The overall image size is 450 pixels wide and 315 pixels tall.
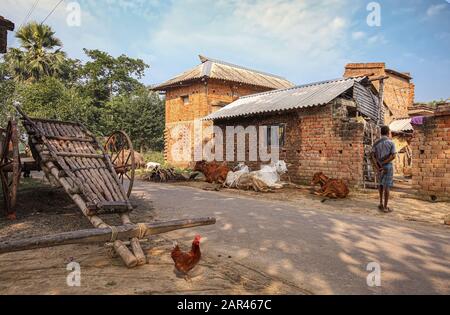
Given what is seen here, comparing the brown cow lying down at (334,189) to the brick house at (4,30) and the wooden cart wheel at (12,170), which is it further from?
the brick house at (4,30)

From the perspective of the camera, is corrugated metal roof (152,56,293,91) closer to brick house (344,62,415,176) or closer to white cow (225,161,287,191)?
brick house (344,62,415,176)

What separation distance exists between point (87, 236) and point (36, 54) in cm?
2873

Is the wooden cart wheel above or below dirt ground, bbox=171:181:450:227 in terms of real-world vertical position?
above

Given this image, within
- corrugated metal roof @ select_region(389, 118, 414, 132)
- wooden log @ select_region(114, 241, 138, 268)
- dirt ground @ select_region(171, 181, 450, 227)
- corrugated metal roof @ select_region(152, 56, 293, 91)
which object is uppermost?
corrugated metal roof @ select_region(152, 56, 293, 91)

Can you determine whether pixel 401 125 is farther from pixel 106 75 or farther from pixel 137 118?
pixel 106 75

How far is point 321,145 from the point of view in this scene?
428 inches

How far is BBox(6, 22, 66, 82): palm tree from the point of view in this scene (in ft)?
81.3

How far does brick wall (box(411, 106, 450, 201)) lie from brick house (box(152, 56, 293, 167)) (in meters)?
13.0

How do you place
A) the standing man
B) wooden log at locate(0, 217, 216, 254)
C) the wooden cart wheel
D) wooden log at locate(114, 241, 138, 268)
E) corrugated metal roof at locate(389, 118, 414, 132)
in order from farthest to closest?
1. corrugated metal roof at locate(389, 118, 414, 132)
2. the standing man
3. the wooden cart wheel
4. wooden log at locate(114, 241, 138, 268)
5. wooden log at locate(0, 217, 216, 254)

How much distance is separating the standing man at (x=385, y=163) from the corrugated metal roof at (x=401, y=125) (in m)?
13.5

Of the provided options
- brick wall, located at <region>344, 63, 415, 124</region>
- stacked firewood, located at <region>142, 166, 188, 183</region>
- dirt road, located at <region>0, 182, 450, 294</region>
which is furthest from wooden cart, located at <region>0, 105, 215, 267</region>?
brick wall, located at <region>344, 63, 415, 124</region>

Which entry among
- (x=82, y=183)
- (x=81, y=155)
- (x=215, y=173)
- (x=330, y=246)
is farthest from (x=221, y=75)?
(x=330, y=246)
